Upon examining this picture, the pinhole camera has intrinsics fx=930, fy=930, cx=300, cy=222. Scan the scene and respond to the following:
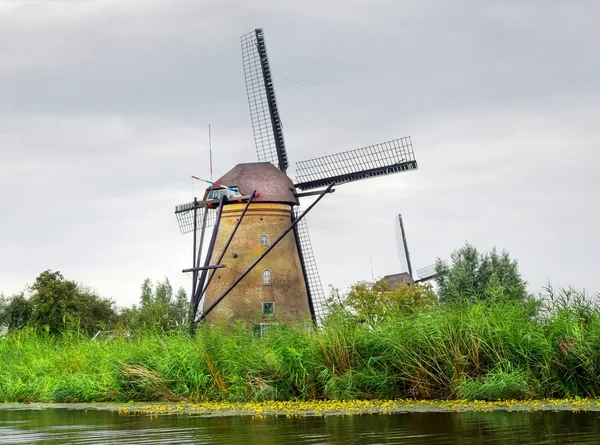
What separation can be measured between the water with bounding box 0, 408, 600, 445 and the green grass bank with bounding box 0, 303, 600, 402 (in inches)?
70.3

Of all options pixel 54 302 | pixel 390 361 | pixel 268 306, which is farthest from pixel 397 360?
pixel 54 302

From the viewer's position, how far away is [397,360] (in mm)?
16219

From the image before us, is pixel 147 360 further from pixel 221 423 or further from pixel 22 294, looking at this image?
pixel 22 294

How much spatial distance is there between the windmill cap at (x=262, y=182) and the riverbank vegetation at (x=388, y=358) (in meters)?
13.8

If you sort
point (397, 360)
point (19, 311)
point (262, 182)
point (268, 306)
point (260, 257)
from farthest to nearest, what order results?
point (19, 311) < point (262, 182) < point (268, 306) < point (260, 257) < point (397, 360)

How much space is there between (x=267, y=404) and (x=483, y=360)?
387cm

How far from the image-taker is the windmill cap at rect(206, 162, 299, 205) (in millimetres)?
33875

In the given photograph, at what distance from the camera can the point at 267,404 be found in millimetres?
16547

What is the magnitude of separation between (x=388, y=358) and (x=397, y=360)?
0.23 meters

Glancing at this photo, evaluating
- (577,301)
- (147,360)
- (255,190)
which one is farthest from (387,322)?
(255,190)

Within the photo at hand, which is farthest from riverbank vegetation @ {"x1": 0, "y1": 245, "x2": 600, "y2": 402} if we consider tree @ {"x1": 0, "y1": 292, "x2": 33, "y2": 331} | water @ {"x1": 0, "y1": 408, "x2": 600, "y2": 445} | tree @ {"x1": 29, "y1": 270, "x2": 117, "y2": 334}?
tree @ {"x1": 0, "y1": 292, "x2": 33, "y2": 331}

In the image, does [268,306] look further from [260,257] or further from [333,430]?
[333,430]

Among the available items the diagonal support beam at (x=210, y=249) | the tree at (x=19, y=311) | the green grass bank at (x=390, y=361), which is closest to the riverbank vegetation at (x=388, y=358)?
the green grass bank at (x=390, y=361)

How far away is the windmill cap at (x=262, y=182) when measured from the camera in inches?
1334
